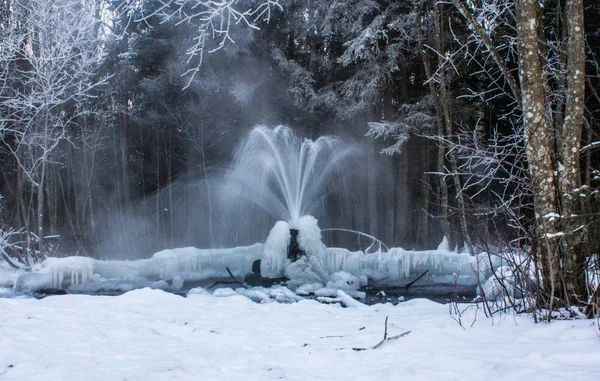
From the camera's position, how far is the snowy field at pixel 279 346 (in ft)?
8.82

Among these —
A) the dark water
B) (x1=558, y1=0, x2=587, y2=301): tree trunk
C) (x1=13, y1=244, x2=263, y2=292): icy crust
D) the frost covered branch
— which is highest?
the frost covered branch

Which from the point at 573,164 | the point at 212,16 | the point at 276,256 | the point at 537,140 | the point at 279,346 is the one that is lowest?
the point at 279,346

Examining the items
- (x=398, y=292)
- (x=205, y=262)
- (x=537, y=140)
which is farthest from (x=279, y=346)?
(x=205, y=262)

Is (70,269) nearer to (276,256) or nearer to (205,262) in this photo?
(205,262)

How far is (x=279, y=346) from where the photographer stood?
352 centimetres

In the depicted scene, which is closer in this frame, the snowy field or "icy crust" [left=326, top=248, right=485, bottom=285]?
the snowy field

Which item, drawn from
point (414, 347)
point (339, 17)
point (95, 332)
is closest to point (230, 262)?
point (95, 332)

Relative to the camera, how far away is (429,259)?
10.0 metres

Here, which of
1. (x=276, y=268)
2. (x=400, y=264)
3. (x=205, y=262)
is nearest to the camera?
(x=276, y=268)

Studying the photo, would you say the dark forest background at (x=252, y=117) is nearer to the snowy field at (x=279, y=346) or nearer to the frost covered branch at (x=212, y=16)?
the frost covered branch at (x=212, y=16)

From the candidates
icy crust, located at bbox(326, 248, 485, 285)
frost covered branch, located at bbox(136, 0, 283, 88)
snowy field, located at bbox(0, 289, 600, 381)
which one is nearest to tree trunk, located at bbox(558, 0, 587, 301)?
snowy field, located at bbox(0, 289, 600, 381)

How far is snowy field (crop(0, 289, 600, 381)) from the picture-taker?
2.69 metres

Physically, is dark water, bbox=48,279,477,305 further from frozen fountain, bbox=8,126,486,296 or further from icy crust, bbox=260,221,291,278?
icy crust, bbox=260,221,291,278

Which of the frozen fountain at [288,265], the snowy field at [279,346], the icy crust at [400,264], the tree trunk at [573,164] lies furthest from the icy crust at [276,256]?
the tree trunk at [573,164]
